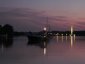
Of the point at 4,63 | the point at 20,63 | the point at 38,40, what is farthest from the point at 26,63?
the point at 38,40

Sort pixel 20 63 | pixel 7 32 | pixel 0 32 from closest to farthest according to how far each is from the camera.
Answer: pixel 20 63
pixel 0 32
pixel 7 32

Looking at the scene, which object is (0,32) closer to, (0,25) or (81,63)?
(0,25)

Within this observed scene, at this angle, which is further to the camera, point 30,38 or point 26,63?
point 30,38

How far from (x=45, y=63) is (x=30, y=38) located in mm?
48575

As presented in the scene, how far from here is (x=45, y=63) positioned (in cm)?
1955

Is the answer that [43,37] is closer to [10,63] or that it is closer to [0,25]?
[10,63]

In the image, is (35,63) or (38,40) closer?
(35,63)

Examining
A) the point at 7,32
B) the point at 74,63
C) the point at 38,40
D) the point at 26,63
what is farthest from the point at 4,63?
the point at 7,32

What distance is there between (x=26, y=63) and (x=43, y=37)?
46781mm

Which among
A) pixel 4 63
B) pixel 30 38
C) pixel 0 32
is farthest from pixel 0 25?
pixel 4 63

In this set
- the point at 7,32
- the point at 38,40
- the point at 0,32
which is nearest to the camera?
the point at 38,40

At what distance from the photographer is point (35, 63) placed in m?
19.4

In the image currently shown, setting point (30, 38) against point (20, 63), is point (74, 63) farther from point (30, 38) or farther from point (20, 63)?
point (30, 38)

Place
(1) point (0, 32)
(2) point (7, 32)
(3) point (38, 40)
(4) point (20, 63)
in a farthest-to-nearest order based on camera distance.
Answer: (2) point (7, 32), (1) point (0, 32), (3) point (38, 40), (4) point (20, 63)
